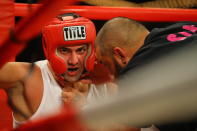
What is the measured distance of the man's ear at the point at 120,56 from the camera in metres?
1.21

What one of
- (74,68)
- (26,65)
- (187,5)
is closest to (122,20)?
(74,68)

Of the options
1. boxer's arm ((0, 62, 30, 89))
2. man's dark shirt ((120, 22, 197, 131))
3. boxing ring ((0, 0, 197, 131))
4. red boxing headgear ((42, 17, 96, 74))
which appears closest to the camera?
boxing ring ((0, 0, 197, 131))

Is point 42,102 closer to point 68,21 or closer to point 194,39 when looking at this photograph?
point 68,21

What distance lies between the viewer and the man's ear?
1.21 meters

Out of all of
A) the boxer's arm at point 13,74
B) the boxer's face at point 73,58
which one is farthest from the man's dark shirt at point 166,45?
the boxer's face at point 73,58

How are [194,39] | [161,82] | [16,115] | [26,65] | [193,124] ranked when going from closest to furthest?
[161,82] → [194,39] → [193,124] → [26,65] → [16,115]

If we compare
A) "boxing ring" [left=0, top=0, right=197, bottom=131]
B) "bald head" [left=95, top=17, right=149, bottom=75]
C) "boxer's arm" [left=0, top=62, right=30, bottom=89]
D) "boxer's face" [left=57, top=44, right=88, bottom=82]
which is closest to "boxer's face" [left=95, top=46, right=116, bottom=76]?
"bald head" [left=95, top=17, right=149, bottom=75]

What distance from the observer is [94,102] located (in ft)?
1.41

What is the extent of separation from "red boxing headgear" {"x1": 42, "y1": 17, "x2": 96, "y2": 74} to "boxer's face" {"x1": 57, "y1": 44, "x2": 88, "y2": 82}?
0.9 inches

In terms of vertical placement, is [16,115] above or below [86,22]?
below

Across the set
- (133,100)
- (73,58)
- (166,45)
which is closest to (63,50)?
(73,58)

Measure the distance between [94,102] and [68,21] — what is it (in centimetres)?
99

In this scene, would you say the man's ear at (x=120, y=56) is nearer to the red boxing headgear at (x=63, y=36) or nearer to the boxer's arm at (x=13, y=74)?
the red boxing headgear at (x=63, y=36)

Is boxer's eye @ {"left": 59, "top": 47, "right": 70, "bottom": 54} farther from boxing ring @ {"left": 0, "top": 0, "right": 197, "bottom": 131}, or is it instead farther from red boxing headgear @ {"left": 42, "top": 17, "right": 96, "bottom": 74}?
boxing ring @ {"left": 0, "top": 0, "right": 197, "bottom": 131}
